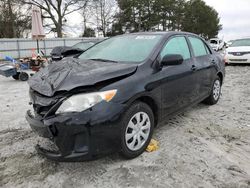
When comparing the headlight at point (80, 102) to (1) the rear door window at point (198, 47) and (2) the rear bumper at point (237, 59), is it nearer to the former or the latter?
(1) the rear door window at point (198, 47)

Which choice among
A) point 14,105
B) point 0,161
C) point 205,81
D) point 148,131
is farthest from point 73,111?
point 14,105

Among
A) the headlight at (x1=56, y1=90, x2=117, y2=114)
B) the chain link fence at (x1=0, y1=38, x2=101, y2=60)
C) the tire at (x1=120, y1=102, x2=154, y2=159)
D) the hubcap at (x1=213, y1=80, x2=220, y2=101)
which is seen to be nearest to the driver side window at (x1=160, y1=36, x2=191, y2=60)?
the tire at (x1=120, y1=102, x2=154, y2=159)

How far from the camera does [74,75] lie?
2.90 meters

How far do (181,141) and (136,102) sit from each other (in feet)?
3.55

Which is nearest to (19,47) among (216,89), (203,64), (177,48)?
(216,89)

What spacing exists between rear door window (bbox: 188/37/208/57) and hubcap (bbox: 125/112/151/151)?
1.97m

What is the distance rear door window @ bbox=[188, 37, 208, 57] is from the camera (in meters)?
4.63

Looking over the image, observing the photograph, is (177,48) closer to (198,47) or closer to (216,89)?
(198,47)

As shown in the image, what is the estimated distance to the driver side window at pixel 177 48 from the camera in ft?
12.3

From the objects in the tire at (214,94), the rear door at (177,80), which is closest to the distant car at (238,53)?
the tire at (214,94)

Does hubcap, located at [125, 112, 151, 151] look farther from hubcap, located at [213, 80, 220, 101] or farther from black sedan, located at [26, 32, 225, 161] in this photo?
hubcap, located at [213, 80, 220, 101]

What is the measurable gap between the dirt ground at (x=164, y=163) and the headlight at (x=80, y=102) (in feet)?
2.62

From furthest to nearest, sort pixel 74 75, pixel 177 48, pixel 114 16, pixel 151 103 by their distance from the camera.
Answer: pixel 114 16 < pixel 177 48 < pixel 151 103 < pixel 74 75

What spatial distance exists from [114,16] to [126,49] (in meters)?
36.4
